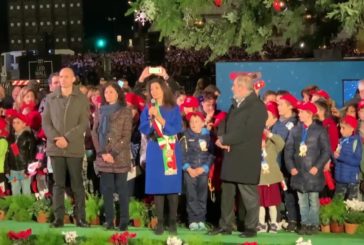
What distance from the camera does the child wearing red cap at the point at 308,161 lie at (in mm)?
7594

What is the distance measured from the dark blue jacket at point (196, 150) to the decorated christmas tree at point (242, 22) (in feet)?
4.02

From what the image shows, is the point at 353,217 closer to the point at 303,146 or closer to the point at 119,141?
the point at 303,146

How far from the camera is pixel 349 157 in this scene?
820 cm

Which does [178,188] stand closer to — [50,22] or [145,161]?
[145,161]

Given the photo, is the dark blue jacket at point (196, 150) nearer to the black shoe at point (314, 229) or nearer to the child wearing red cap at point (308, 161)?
the child wearing red cap at point (308, 161)

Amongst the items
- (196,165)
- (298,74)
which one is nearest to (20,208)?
(196,165)

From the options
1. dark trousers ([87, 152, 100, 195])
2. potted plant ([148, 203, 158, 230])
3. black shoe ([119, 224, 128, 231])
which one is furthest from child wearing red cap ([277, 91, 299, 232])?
dark trousers ([87, 152, 100, 195])

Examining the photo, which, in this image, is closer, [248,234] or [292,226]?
[248,234]

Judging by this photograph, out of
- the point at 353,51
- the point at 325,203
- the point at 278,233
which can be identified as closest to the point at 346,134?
the point at 325,203

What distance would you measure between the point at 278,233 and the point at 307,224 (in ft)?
1.10

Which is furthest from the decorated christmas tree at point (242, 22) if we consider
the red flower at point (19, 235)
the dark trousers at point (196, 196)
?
the red flower at point (19, 235)

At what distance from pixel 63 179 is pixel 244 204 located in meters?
2.12

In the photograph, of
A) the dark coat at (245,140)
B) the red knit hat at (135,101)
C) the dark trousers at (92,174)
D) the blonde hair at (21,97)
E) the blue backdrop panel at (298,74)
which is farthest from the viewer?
the blue backdrop panel at (298,74)

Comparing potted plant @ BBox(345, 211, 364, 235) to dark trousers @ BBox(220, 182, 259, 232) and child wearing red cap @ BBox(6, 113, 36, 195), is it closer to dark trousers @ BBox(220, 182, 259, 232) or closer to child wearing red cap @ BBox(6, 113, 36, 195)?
dark trousers @ BBox(220, 182, 259, 232)
